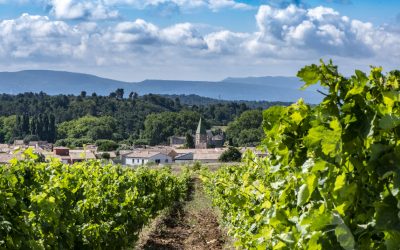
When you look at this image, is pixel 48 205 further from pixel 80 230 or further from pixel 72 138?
pixel 72 138

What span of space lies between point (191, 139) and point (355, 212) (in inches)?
4672

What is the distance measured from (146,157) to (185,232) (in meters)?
71.3

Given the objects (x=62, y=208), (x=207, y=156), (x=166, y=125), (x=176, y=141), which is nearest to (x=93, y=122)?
(x=166, y=125)

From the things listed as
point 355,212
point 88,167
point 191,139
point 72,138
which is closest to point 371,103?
point 355,212

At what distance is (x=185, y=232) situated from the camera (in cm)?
1631

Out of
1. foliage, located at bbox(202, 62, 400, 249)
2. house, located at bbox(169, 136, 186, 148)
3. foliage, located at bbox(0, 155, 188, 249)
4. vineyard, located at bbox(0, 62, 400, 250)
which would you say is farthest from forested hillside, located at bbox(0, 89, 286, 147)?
foliage, located at bbox(202, 62, 400, 249)

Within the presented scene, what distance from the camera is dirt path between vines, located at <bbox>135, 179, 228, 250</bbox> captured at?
13.5m

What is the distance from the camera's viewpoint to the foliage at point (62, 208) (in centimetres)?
471

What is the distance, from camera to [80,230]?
25.4ft

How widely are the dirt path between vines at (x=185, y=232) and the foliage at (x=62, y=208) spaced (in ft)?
4.72

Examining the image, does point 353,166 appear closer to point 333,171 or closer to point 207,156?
point 333,171

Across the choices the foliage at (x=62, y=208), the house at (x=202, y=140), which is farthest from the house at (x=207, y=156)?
the foliage at (x=62, y=208)

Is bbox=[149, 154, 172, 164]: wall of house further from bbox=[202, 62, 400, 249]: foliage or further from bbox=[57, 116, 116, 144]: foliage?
bbox=[202, 62, 400, 249]: foliage

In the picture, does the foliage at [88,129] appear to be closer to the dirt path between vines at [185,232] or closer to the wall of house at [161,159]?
the wall of house at [161,159]
